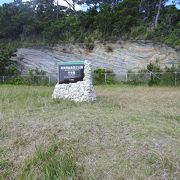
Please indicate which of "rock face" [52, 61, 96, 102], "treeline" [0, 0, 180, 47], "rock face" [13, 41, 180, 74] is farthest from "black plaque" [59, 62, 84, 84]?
"treeline" [0, 0, 180, 47]

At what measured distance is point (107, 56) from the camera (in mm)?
21750

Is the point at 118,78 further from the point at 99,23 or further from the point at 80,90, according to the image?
the point at 80,90

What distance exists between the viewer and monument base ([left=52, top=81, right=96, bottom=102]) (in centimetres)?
981

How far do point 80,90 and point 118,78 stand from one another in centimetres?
1026

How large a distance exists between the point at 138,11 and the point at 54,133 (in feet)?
65.1

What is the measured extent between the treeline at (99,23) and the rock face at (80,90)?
37.2ft

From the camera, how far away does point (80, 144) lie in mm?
4707

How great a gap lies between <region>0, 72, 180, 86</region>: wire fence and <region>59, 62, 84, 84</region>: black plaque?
27.9ft

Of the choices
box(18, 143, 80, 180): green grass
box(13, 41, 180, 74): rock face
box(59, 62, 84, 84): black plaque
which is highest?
box(13, 41, 180, 74): rock face

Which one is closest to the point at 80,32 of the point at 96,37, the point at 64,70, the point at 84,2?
the point at 96,37

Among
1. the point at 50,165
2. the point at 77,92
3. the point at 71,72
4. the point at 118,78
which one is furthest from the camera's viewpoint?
the point at 118,78

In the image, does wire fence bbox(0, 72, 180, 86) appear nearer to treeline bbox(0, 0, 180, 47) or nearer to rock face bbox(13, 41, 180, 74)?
rock face bbox(13, 41, 180, 74)

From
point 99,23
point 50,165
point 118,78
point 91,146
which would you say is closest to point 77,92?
point 91,146

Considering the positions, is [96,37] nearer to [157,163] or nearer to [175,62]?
[175,62]
